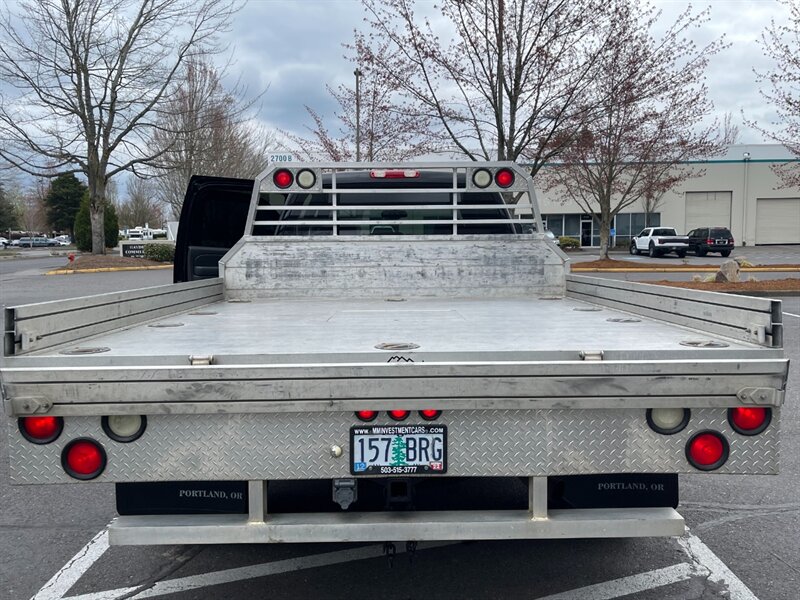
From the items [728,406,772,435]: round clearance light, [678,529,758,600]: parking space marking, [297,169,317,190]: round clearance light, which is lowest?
[678,529,758,600]: parking space marking

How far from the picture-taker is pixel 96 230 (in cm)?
2864

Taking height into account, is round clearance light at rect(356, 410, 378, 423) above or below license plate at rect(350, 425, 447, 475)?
above

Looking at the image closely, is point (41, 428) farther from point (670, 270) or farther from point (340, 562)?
point (670, 270)

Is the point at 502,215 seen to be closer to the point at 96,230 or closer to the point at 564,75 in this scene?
the point at 564,75

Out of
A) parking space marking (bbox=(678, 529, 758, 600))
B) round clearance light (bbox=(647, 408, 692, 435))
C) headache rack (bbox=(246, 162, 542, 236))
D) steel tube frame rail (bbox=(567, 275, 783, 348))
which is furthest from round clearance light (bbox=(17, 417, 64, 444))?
parking space marking (bbox=(678, 529, 758, 600))

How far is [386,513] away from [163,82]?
26247 mm

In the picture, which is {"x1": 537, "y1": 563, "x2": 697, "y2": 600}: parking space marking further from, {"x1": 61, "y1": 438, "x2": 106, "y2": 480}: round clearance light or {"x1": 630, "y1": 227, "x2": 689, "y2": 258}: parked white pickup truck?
{"x1": 630, "y1": 227, "x2": 689, "y2": 258}: parked white pickup truck

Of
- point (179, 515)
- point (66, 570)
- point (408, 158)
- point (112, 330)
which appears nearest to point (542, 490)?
point (179, 515)

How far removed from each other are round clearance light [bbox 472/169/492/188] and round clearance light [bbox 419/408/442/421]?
3.20 m

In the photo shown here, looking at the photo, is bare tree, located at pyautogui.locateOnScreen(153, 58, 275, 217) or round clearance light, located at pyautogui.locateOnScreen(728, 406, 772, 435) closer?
round clearance light, located at pyautogui.locateOnScreen(728, 406, 772, 435)

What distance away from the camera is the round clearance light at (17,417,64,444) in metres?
2.40

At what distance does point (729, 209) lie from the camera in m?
48.0

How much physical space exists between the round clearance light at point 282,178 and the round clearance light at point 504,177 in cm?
164

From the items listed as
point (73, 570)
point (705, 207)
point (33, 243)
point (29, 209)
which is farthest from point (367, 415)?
point (29, 209)
